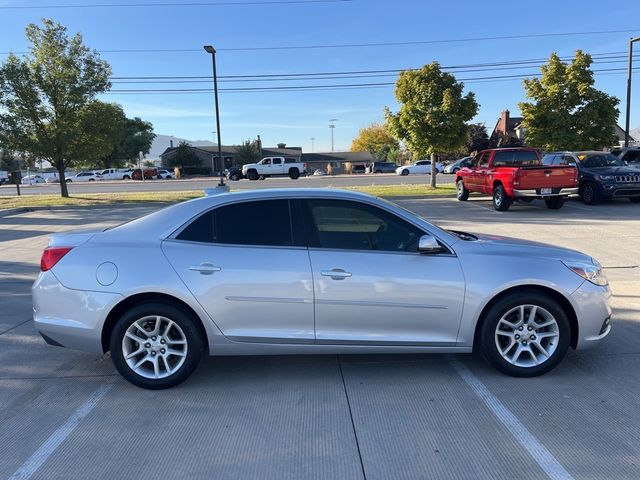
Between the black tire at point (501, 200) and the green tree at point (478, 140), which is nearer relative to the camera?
the black tire at point (501, 200)

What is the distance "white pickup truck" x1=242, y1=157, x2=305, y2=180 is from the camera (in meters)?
45.4

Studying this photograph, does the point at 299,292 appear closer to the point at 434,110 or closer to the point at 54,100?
the point at 434,110

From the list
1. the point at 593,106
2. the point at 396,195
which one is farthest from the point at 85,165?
the point at 593,106

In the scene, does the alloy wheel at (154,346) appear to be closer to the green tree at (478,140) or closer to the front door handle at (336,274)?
the front door handle at (336,274)

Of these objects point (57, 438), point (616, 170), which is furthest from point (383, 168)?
point (57, 438)

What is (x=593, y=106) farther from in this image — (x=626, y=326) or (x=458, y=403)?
(x=458, y=403)

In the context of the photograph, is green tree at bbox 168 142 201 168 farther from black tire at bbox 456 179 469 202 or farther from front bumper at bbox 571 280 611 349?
front bumper at bbox 571 280 611 349

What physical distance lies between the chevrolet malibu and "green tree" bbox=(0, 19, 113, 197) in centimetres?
2096

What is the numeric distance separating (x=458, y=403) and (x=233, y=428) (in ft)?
5.26

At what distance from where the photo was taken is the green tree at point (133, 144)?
8377cm

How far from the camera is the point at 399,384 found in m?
3.95

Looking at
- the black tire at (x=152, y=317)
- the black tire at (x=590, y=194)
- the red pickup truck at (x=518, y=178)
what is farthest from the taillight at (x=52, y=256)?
the black tire at (x=590, y=194)

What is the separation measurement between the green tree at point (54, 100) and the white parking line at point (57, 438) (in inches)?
841

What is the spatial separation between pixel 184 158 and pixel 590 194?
73.0 meters
